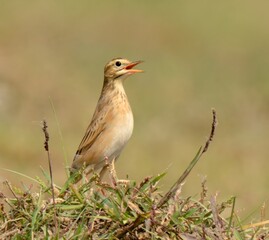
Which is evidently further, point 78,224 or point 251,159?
point 251,159

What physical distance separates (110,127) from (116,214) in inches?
149

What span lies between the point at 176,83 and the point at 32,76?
114 inches

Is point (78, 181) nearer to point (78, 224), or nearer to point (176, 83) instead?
point (78, 224)

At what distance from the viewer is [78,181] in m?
7.36

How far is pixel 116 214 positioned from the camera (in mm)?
6539

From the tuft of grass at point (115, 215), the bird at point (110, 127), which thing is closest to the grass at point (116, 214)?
the tuft of grass at point (115, 215)

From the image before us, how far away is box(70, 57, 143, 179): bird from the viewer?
33.2ft

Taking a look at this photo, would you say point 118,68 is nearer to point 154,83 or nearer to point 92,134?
point 92,134

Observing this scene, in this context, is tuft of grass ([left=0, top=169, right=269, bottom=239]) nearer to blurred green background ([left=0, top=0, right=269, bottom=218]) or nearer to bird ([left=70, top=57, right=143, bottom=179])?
bird ([left=70, top=57, right=143, bottom=179])

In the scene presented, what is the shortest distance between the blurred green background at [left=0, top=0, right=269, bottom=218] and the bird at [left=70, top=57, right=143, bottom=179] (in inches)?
79.3

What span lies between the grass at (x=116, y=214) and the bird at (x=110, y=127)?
2.91m

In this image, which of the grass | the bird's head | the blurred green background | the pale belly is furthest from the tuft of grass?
the blurred green background

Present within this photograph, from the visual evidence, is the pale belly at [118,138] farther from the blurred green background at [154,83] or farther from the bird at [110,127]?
the blurred green background at [154,83]

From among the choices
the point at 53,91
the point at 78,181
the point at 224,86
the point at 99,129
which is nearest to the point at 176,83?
the point at 224,86
